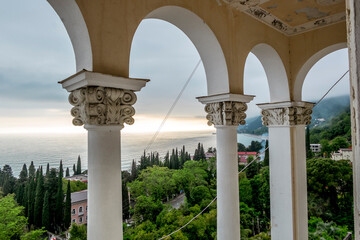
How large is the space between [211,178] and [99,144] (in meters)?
15.8

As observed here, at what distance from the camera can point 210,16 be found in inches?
207

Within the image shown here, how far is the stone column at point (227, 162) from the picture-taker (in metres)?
5.52

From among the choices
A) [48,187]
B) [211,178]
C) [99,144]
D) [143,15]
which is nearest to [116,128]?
[99,144]

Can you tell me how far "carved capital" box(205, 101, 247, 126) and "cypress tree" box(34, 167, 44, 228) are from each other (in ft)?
23.9

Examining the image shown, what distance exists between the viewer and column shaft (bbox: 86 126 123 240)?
11.0 feet

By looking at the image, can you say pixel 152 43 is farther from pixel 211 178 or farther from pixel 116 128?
pixel 116 128

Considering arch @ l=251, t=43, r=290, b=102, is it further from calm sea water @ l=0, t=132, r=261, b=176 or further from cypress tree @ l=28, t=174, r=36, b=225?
cypress tree @ l=28, t=174, r=36, b=225

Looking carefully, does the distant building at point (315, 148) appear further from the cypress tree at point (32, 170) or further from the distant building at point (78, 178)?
the cypress tree at point (32, 170)

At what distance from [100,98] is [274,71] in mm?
6573

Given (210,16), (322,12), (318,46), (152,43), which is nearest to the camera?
(210,16)

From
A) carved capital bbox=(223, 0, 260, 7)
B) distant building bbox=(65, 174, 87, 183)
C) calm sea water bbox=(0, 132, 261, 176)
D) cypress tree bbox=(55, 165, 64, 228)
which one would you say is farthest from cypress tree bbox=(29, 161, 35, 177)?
carved capital bbox=(223, 0, 260, 7)

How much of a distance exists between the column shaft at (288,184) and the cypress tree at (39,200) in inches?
Answer: 349

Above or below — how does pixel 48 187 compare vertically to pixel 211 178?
above

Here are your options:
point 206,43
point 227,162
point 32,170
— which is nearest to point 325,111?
point 227,162
